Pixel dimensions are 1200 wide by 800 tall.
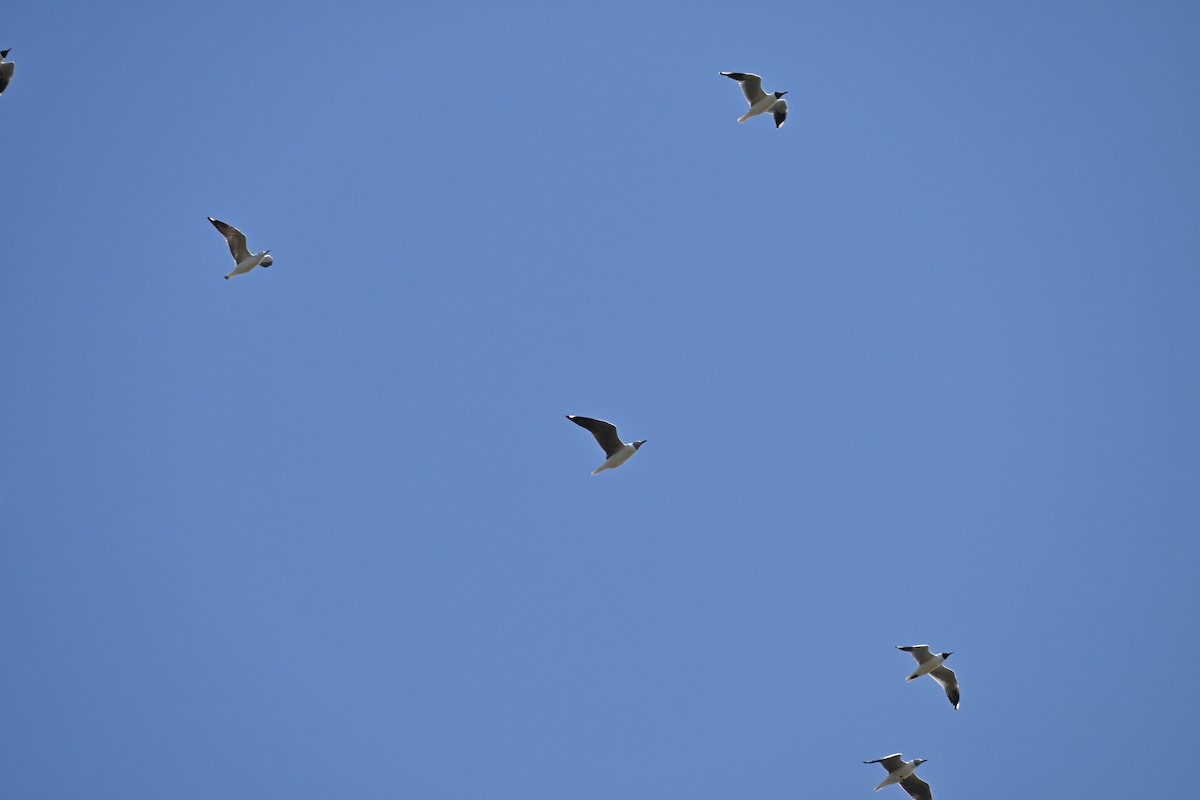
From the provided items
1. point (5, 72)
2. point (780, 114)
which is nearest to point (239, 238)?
point (5, 72)

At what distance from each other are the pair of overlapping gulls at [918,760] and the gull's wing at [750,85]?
1266 cm

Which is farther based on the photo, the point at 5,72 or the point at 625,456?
the point at 625,456

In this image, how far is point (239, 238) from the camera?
27.0 m

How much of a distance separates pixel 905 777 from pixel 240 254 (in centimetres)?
1890

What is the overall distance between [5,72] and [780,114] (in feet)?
52.7

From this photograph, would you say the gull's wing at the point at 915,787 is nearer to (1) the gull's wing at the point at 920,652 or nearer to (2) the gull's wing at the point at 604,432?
(1) the gull's wing at the point at 920,652

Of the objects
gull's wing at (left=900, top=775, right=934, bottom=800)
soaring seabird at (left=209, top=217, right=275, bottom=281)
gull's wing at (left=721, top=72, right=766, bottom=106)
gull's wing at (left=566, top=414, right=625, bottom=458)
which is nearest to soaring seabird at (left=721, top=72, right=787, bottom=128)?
Result: gull's wing at (left=721, top=72, right=766, bottom=106)

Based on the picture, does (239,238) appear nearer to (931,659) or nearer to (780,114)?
(780,114)

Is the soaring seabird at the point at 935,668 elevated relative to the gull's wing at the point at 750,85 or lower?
lower

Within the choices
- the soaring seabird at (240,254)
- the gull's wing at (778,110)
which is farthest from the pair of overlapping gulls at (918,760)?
the soaring seabird at (240,254)

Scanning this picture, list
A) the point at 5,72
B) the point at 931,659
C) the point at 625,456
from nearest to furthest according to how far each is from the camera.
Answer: the point at 5,72 < the point at 625,456 < the point at 931,659

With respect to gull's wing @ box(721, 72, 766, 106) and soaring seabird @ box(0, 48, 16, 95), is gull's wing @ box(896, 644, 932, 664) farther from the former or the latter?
soaring seabird @ box(0, 48, 16, 95)

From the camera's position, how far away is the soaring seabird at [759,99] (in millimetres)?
26672

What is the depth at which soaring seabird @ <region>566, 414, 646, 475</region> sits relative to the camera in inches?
933
